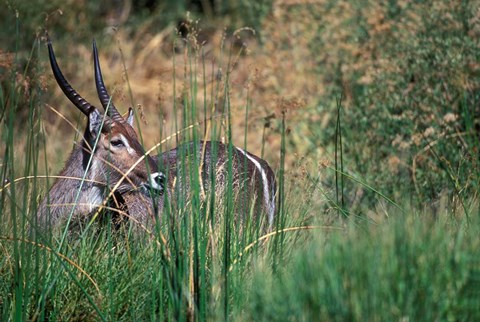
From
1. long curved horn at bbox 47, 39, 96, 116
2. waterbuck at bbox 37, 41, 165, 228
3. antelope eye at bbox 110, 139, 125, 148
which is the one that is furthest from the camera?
antelope eye at bbox 110, 139, 125, 148

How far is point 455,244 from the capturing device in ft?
8.58

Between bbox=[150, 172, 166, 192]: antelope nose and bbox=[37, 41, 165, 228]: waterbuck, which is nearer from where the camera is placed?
bbox=[150, 172, 166, 192]: antelope nose

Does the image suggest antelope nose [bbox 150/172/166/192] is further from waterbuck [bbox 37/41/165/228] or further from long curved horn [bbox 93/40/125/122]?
long curved horn [bbox 93/40/125/122]

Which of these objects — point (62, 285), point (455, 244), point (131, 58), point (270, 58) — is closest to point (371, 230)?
point (455, 244)

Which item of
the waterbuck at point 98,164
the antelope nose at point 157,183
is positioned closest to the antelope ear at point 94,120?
the waterbuck at point 98,164

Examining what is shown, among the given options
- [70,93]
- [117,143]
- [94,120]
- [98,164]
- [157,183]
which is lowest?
[157,183]

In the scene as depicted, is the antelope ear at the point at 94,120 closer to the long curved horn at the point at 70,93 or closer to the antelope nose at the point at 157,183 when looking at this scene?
the long curved horn at the point at 70,93

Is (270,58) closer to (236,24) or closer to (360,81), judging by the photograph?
(360,81)

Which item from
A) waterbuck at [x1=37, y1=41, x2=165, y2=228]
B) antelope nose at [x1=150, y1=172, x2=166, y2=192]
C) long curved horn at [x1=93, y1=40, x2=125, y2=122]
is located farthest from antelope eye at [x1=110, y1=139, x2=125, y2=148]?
antelope nose at [x1=150, y1=172, x2=166, y2=192]

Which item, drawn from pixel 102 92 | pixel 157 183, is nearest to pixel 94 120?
pixel 102 92

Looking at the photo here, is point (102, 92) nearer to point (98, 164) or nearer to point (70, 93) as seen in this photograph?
point (70, 93)

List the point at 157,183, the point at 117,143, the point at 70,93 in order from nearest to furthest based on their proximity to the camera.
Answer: the point at 157,183 < the point at 70,93 < the point at 117,143

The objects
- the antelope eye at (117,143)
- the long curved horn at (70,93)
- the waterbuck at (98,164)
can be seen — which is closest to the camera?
the long curved horn at (70,93)

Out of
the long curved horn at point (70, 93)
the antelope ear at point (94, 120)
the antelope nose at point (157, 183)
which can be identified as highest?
the long curved horn at point (70, 93)
